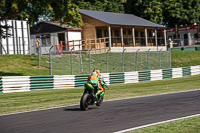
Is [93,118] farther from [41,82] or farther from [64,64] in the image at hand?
[64,64]

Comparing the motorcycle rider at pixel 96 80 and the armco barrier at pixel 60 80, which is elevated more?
the motorcycle rider at pixel 96 80

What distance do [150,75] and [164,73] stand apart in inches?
80.7

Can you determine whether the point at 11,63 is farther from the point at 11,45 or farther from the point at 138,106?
the point at 138,106

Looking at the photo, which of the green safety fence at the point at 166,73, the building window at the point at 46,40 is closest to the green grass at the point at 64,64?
the green safety fence at the point at 166,73

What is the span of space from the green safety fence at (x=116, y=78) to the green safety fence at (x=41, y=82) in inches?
199

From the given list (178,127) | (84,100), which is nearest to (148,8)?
(84,100)

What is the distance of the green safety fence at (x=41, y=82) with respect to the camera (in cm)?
1956

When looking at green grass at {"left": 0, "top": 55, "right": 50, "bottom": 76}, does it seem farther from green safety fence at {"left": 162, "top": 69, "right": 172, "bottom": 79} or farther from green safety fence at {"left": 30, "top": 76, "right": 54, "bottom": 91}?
green safety fence at {"left": 162, "top": 69, "right": 172, "bottom": 79}

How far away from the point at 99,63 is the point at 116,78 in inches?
141

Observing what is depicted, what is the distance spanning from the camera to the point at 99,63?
27.5 m

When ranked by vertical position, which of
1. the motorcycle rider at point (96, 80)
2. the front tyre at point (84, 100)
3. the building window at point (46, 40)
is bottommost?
the front tyre at point (84, 100)

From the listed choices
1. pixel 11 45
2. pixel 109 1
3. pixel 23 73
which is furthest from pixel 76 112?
pixel 109 1

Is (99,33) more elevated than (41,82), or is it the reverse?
(99,33)

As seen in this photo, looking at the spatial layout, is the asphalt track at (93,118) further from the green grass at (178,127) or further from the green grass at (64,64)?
the green grass at (64,64)
